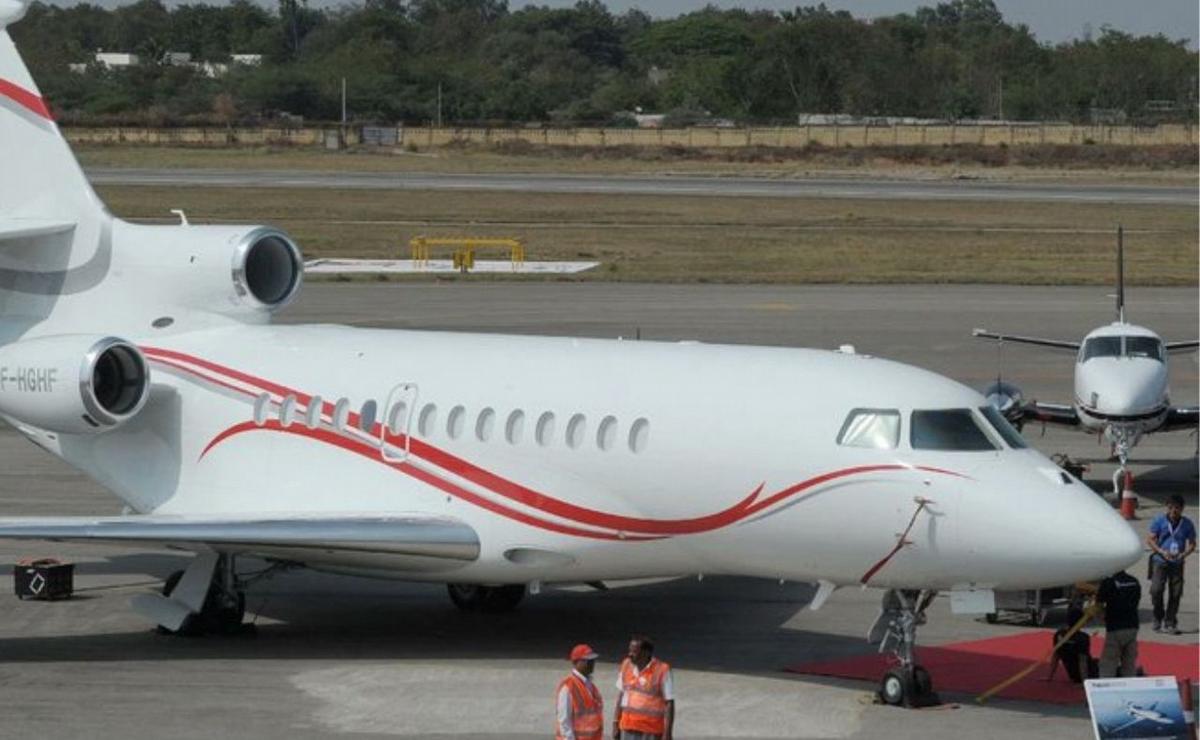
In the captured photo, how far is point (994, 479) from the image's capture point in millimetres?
18703

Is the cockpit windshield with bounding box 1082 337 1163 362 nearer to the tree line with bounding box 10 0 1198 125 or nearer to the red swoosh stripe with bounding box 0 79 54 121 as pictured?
the red swoosh stripe with bounding box 0 79 54 121

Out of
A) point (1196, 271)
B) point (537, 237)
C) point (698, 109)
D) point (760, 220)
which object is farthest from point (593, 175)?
point (698, 109)

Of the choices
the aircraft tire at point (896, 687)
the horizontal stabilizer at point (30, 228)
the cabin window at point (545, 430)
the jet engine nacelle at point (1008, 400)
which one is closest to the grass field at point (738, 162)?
the jet engine nacelle at point (1008, 400)

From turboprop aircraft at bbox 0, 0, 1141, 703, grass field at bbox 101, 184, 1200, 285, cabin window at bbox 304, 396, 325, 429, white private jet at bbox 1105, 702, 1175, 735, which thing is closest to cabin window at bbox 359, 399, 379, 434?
turboprop aircraft at bbox 0, 0, 1141, 703

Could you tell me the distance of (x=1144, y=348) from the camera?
1244 inches

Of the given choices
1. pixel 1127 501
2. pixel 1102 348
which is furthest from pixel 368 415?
pixel 1102 348

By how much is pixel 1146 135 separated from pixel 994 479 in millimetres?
119456

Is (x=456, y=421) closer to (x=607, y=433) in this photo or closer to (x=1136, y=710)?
(x=607, y=433)

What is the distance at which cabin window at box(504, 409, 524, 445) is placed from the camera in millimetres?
21297

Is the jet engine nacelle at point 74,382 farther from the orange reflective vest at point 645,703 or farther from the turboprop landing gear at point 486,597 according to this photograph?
the orange reflective vest at point 645,703

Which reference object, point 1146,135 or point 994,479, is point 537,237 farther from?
point 1146,135

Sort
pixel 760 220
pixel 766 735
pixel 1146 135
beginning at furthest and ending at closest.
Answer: pixel 1146 135, pixel 760 220, pixel 766 735

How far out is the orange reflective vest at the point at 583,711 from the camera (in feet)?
51.7

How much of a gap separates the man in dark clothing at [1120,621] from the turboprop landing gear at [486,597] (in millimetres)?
6517
